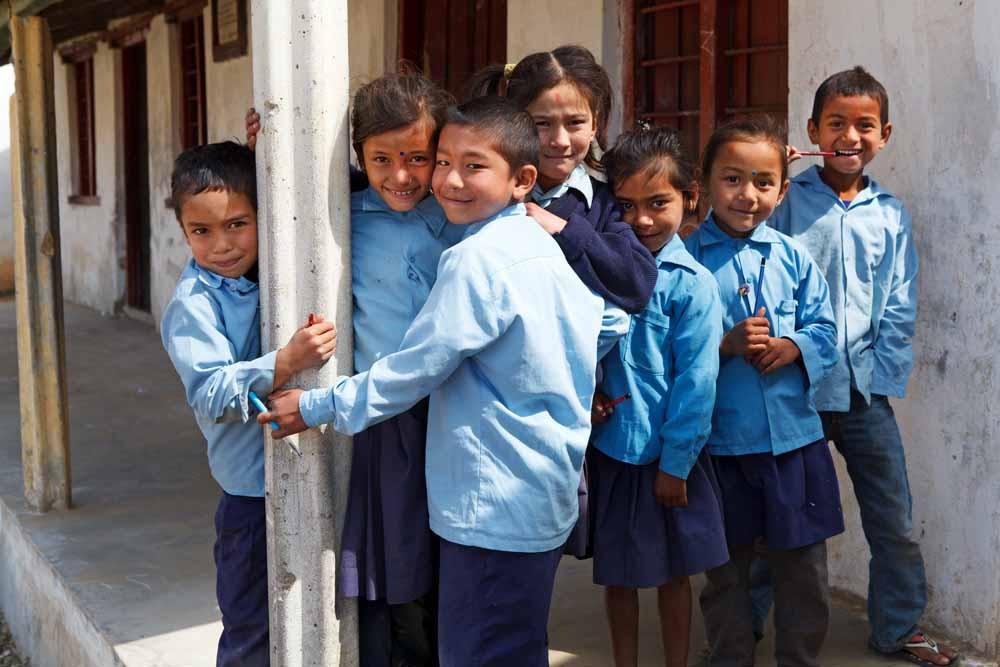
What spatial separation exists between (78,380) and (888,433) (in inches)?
232

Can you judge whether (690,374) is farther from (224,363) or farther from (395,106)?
(224,363)

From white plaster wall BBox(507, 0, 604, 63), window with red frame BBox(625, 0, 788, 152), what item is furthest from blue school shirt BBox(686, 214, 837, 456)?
white plaster wall BBox(507, 0, 604, 63)

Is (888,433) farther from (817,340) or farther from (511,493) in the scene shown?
(511,493)

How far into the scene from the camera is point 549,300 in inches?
82.7

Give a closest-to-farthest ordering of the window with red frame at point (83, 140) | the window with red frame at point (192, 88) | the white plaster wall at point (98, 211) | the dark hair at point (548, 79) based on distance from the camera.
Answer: the dark hair at point (548, 79)
the window with red frame at point (192, 88)
the white plaster wall at point (98, 211)
the window with red frame at point (83, 140)

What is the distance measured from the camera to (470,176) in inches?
83.3

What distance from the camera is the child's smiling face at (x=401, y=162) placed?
2184 millimetres

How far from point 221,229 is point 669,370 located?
0.99m

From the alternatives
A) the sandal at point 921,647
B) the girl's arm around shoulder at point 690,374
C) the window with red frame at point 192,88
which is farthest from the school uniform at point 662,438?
the window with red frame at point 192,88

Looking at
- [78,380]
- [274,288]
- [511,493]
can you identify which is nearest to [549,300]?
[511,493]

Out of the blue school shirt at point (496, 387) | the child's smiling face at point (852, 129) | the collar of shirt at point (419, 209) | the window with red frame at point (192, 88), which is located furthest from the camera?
the window with red frame at point (192, 88)

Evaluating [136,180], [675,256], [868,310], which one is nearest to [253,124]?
[675,256]

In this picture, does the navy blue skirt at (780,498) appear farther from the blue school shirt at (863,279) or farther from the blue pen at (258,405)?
the blue pen at (258,405)

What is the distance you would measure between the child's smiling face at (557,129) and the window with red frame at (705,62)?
1.76 metres
